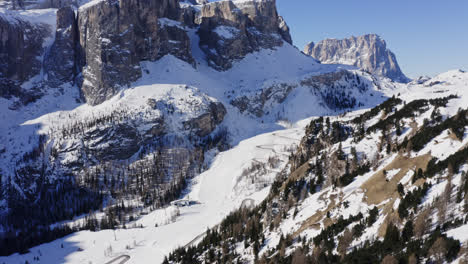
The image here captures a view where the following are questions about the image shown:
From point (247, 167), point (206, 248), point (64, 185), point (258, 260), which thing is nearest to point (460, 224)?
point (258, 260)

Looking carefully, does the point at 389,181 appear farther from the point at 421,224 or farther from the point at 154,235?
the point at 154,235

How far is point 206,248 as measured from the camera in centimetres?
7825

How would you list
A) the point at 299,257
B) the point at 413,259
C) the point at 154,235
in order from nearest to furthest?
the point at 413,259, the point at 299,257, the point at 154,235

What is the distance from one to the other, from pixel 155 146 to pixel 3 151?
8823 centimetres

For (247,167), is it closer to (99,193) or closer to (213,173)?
(213,173)

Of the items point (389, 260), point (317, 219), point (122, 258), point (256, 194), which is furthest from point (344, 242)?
point (256, 194)

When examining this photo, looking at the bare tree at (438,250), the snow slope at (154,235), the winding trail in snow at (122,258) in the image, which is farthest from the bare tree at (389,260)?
the winding trail in snow at (122,258)

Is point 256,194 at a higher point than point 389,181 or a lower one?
lower

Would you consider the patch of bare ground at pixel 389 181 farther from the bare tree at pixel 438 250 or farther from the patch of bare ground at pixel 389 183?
the bare tree at pixel 438 250

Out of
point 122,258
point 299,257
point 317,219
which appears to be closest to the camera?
point 299,257

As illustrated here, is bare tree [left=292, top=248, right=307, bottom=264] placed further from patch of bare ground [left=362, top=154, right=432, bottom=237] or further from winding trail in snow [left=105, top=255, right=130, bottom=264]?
winding trail in snow [left=105, top=255, right=130, bottom=264]

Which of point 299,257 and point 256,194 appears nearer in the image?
point 299,257

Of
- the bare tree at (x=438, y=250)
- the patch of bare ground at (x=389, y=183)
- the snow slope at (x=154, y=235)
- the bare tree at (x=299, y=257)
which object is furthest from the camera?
the snow slope at (x=154, y=235)

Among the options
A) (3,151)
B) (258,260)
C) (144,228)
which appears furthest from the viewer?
(3,151)
